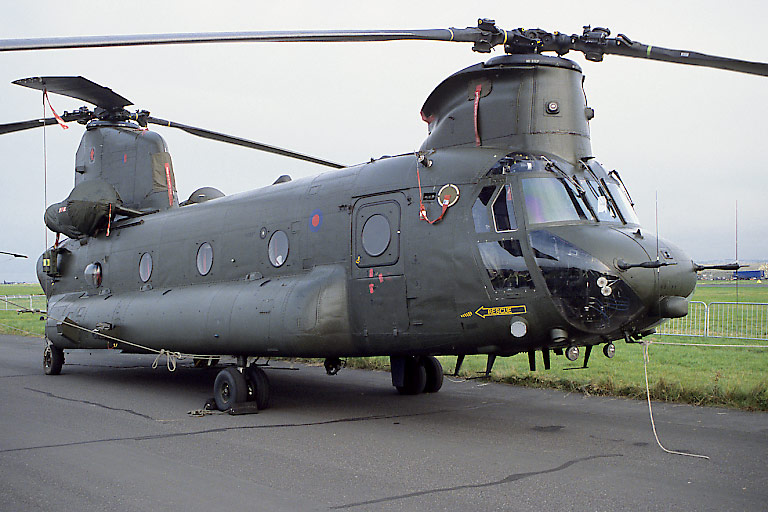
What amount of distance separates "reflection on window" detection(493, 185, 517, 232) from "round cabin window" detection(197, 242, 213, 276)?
5.76 metres

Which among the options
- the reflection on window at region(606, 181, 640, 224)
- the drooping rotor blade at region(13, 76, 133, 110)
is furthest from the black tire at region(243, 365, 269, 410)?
the drooping rotor blade at region(13, 76, 133, 110)

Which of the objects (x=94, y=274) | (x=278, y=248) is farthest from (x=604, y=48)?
(x=94, y=274)

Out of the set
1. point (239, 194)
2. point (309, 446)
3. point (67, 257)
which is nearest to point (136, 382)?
point (67, 257)

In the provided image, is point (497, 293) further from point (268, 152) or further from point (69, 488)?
point (268, 152)

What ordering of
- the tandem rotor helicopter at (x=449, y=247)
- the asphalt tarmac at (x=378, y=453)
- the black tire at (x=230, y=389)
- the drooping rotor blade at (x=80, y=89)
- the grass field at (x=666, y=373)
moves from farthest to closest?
the drooping rotor blade at (x=80, y=89) → the grass field at (x=666, y=373) → the black tire at (x=230, y=389) → the tandem rotor helicopter at (x=449, y=247) → the asphalt tarmac at (x=378, y=453)

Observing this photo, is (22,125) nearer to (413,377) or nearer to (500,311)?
(413,377)

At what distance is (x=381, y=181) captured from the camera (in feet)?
31.8

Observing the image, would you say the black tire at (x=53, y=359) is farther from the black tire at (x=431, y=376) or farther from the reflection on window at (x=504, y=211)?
the reflection on window at (x=504, y=211)

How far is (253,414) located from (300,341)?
1496 mm

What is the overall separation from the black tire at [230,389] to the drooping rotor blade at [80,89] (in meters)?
6.94

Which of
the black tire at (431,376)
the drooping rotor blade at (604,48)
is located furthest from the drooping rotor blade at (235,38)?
the black tire at (431,376)

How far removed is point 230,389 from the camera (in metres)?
10.4

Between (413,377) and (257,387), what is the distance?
278 cm

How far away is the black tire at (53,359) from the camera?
15.6 meters
